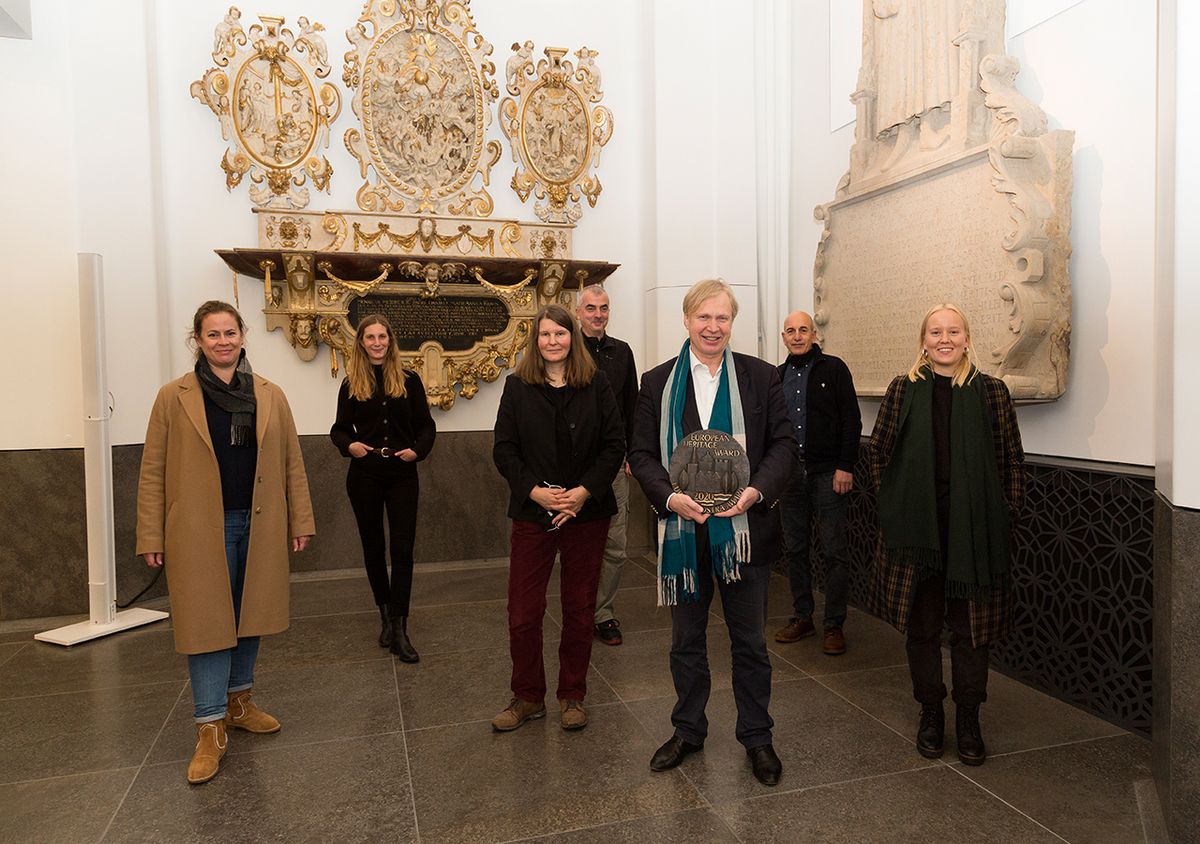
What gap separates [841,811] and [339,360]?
15.7 feet

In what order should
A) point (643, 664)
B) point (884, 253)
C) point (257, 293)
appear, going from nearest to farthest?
point (643, 664)
point (884, 253)
point (257, 293)

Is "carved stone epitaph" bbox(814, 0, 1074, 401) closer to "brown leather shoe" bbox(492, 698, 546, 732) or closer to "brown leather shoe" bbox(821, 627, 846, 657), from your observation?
"brown leather shoe" bbox(821, 627, 846, 657)

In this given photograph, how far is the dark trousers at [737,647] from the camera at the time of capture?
9.59ft

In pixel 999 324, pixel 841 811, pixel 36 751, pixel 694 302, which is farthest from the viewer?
pixel 999 324

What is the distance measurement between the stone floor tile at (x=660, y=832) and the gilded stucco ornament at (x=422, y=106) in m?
4.90

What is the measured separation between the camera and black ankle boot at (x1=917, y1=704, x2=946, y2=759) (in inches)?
120

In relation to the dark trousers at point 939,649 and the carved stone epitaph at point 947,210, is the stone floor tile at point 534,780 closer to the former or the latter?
the dark trousers at point 939,649

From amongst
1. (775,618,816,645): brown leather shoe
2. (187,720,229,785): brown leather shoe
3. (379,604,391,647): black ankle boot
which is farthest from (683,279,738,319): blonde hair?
(379,604,391,647): black ankle boot

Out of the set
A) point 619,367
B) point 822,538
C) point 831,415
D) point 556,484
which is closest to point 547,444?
point 556,484

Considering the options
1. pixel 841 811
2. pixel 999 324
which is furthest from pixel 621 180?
pixel 841 811

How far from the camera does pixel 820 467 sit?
14.5 feet

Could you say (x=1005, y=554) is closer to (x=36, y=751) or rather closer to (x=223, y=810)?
(x=223, y=810)

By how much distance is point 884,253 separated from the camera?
4812mm

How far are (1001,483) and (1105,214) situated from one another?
1437 millimetres
